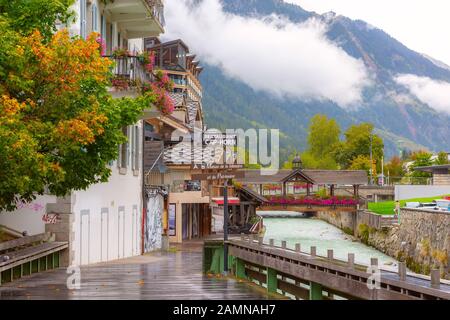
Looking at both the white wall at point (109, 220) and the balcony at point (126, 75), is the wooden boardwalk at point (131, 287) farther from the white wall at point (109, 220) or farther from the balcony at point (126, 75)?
the balcony at point (126, 75)

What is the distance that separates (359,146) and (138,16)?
125m

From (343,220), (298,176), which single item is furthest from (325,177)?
(343,220)

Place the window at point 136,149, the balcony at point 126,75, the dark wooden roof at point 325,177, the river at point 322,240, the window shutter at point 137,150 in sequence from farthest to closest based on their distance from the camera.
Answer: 1. the dark wooden roof at point 325,177
2. the river at point 322,240
3. the window shutter at point 137,150
4. the window at point 136,149
5. the balcony at point 126,75

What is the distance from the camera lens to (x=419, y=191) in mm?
94000

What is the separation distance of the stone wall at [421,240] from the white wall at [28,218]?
83.2 feet

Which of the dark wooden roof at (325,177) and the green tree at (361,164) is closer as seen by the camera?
the dark wooden roof at (325,177)

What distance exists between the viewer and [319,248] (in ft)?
227

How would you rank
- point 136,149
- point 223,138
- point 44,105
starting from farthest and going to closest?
point 136,149
point 223,138
point 44,105

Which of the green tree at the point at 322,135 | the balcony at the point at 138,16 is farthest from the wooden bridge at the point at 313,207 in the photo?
the green tree at the point at 322,135

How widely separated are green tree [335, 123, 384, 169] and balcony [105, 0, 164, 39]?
11781cm

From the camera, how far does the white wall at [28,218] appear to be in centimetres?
2319

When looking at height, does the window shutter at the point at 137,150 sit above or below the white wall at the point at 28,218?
above

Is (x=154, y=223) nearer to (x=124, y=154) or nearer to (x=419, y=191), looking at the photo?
(x=124, y=154)

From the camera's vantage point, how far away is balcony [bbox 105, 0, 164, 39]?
28.7m
